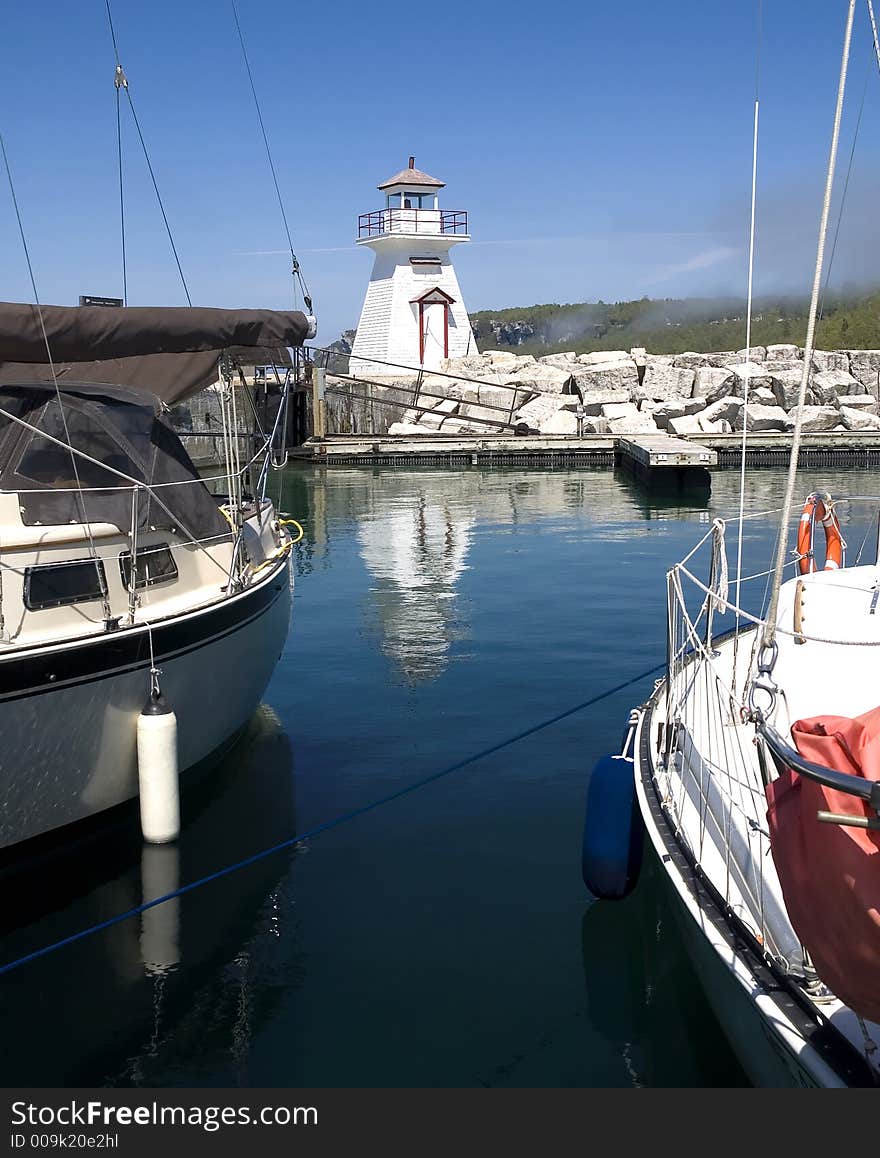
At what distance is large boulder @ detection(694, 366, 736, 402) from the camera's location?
1597 inches

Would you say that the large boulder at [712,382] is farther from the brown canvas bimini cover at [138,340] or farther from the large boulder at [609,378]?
the brown canvas bimini cover at [138,340]

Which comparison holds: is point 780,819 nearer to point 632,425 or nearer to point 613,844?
point 613,844

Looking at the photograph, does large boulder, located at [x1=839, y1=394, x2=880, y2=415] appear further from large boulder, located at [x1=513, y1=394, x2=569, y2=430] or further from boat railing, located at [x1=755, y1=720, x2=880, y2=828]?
boat railing, located at [x1=755, y1=720, x2=880, y2=828]

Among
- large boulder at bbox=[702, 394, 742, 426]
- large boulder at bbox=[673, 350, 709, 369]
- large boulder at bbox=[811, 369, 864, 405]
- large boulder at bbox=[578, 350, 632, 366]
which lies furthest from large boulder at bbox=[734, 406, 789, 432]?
large boulder at bbox=[578, 350, 632, 366]

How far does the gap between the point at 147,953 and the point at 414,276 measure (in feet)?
138

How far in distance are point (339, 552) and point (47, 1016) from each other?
13.9 metres

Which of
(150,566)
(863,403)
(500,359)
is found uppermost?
(500,359)

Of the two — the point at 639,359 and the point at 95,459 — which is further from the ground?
the point at 639,359

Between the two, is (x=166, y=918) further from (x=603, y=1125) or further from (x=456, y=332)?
(x=456, y=332)

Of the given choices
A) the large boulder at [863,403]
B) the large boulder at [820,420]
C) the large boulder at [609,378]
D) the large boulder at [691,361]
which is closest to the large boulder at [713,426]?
the large boulder at [820,420]

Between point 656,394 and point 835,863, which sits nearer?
point 835,863

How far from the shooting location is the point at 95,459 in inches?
290

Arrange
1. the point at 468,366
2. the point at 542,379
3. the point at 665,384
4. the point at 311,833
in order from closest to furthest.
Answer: the point at 311,833 < the point at 665,384 < the point at 542,379 < the point at 468,366

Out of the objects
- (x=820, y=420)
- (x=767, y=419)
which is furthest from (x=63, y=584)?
(x=820, y=420)
